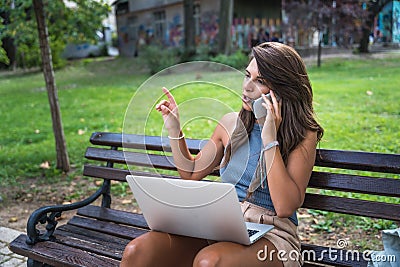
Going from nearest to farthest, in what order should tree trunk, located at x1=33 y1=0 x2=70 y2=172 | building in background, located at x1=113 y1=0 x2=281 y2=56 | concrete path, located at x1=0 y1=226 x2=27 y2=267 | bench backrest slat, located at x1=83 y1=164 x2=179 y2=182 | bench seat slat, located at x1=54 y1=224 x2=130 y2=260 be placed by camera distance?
bench seat slat, located at x1=54 y1=224 x2=130 y2=260 < bench backrest slat, located at x1=83 y1=164 x2=179 y2=182 < concrete path, located at x1=0 y1=226 x2=27 y2=267 < tree trunk, located at x1=33 y1=0 x2=70 y2=172 < building in background, located at x1=113 y1=0 x2=281 y2=56

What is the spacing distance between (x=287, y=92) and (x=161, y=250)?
36.4 inches

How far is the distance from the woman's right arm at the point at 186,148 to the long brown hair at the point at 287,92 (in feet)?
0.75

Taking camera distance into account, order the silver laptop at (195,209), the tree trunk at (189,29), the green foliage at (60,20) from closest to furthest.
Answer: the silver laptop at (195,209) → the green foliage at (60,20) → the tree trunk at (189,29)

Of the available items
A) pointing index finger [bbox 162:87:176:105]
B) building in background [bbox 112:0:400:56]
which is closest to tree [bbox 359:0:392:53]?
building in background [bbox 112:0:400:56]

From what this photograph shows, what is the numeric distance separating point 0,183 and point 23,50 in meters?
16.2

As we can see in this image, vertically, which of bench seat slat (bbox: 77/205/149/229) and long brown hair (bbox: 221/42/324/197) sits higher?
long brown hair (bbox: 221/42/324/197)

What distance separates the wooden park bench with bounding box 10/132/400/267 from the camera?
89.0 inches

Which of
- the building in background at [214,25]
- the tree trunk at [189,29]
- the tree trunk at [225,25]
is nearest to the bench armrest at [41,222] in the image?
the building in background at [214,25]

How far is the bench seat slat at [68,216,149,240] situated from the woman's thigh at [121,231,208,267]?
69 cm

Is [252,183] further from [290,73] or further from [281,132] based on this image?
[290,73]

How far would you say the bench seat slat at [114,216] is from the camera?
3012 millimetres

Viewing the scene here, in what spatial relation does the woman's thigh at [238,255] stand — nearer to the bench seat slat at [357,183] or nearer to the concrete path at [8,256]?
the bench seat slat at [357,183]

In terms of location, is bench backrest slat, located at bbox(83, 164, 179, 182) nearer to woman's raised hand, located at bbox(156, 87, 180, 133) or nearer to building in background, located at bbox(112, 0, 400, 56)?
woman's raised hand, located at bbox(156, 87, 180, 133)

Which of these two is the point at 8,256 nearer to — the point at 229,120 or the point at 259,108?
the point at 229,120
